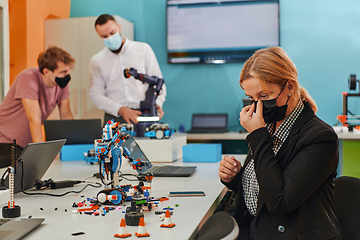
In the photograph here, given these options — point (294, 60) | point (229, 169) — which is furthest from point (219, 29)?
point (229, 169)

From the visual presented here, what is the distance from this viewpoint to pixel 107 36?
3193 mm

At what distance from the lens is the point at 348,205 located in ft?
3.98

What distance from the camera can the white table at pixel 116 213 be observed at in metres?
0.91

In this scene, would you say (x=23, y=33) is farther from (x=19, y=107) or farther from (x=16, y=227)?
(x=16, y=227)

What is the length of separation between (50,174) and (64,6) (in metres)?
3.13

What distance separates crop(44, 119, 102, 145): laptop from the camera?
228 cm

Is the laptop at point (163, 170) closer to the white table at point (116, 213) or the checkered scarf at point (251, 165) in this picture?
the white table at point (116, 213)

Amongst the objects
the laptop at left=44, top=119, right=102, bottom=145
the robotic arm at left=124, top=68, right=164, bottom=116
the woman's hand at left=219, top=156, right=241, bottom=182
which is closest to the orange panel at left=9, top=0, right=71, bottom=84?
the laptop at left=44, top=119, right=102, bottom=145

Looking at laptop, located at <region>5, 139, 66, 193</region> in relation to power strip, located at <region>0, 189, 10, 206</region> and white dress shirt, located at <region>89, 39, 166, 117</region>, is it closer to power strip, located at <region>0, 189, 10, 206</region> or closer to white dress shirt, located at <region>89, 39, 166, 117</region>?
power strip, located at <region>0, 189, 10, 206</region>

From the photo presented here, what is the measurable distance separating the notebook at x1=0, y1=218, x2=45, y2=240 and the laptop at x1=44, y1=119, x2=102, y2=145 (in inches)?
54.1

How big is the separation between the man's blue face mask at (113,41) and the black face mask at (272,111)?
2.29 meters

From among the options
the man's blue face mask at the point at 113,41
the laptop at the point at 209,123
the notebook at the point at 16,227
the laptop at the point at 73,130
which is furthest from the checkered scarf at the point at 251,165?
the laptop at the point at 209,123

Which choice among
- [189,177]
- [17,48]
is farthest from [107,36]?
[189,177]

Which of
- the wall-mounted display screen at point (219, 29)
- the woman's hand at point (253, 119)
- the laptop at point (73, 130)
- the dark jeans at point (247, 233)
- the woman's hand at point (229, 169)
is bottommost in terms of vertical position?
the dark jeans at point (247, 233)
